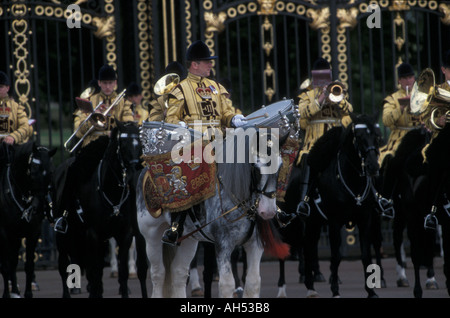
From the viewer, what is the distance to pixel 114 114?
1368 cm

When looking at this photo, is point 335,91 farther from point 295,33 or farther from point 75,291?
point 75,291

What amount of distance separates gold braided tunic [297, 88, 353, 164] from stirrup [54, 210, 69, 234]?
9.55 feet

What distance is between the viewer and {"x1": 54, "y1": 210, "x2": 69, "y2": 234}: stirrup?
1284 centimetres

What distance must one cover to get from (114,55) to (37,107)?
1463mm

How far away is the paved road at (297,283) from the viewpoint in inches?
505

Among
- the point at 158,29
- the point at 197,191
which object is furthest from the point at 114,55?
the point at 197,191

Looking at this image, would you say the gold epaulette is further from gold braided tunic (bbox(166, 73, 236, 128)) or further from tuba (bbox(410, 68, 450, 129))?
tuba (bbox(410, 68, 450, 129))

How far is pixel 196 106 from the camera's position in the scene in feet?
33.3

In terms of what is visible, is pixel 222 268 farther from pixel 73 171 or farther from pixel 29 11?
pixel 29 11

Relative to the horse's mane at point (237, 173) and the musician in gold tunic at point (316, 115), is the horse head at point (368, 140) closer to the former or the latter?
the musician in gold tunic at point (316, 115)

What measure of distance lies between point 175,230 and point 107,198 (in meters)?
2.56

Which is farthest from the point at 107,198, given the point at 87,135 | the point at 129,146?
the point at 87,135

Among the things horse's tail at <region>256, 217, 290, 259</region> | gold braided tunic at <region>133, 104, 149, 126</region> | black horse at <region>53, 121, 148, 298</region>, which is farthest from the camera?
gold braided tunic at <region>133, 104, 149, 126</region>

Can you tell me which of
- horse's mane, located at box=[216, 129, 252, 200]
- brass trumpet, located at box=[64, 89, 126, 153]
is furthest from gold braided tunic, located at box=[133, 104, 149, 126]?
horse's mane, located at box=[216, 129, 252, 200]
